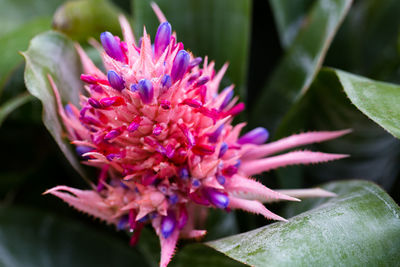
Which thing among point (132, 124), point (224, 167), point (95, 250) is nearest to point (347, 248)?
point (224, 167)

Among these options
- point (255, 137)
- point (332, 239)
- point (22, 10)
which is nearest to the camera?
point (332, 239)

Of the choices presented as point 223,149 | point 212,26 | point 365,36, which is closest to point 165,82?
point 223,149

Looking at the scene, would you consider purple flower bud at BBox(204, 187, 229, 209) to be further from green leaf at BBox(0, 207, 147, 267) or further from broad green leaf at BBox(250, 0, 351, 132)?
green leaf at BBox(0, 207, 147, 267)

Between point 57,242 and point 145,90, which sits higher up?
point 145,90

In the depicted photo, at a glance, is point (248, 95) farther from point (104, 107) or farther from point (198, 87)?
point (104, 107)

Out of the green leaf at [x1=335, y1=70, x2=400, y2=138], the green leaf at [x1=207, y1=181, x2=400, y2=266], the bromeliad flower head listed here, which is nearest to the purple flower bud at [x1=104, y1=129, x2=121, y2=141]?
the bromeliad flower head

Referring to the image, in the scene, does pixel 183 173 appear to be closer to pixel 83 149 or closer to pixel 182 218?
pixel 182 218
